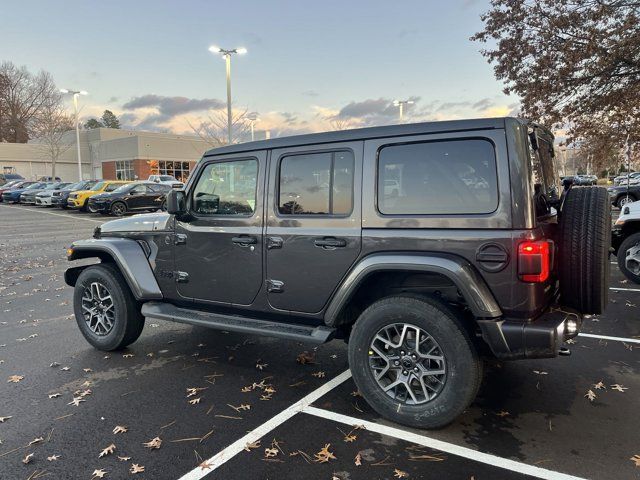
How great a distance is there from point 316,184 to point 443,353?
Answer: 63.3 inches

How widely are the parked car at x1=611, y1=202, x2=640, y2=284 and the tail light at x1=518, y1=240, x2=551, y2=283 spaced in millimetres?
5286

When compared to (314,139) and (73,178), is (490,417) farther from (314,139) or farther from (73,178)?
(73,178)

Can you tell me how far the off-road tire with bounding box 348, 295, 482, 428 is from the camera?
311 cm

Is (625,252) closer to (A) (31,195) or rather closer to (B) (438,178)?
(B) (438,178)

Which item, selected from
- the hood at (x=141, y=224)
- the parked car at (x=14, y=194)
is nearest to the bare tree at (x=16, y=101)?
the parked car at (x=14, y=194)

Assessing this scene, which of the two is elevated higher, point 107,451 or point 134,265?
point 134,265

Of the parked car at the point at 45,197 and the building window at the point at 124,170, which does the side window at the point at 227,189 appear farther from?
the building window at the point at 124,170

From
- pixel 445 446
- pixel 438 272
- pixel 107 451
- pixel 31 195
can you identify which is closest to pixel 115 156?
pixel 31 195

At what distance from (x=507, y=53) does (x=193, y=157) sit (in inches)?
1725

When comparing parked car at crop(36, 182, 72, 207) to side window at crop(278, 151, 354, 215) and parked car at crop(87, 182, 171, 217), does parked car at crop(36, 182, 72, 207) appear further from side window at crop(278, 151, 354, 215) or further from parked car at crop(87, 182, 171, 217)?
side window at crop(278, 151, 354, 215)

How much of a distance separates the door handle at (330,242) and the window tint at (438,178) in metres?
0.38

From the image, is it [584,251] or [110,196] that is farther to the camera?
[110,196]

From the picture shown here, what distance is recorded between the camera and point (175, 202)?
167 inches

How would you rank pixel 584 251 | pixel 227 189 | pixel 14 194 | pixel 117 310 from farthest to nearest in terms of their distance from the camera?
pixel 14 194 < pixel 117 310 < pixel 227 189 < pixel 584 251
